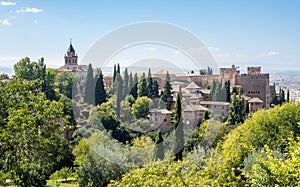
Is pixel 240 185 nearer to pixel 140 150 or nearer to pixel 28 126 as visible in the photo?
pixel 28 126

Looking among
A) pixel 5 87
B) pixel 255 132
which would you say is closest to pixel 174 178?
pixel 5 87

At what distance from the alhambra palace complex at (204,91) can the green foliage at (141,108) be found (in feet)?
1.66

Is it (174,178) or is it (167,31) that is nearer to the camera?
(174,178)

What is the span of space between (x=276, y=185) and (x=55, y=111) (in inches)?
173

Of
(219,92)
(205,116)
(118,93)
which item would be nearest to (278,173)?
(205,116)

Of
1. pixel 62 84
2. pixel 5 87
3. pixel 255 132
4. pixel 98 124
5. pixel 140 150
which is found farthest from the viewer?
pixel 62 84

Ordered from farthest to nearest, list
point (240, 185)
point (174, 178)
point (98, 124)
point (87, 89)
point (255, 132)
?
point (87, 89) < point (98, 124) < point (255, 132) < point (240, 185) < point (174, 178)

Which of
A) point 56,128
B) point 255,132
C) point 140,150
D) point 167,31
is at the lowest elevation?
point 140,150

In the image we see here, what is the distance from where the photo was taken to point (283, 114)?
51.8 ft

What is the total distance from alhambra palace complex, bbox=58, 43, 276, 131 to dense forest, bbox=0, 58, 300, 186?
875mm

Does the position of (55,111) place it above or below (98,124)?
above

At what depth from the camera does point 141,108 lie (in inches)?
1009

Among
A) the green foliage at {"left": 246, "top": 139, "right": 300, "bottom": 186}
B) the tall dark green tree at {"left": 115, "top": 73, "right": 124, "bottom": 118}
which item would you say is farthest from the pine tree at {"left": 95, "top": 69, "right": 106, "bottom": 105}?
the green foliage at {"left": 246, "top": 139, "right": 300, "bottom": 186}

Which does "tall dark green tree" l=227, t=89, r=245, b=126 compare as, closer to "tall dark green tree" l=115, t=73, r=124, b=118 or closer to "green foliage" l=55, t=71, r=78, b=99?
"tall dark green tree" l=115, t=73, r=124, b=118
